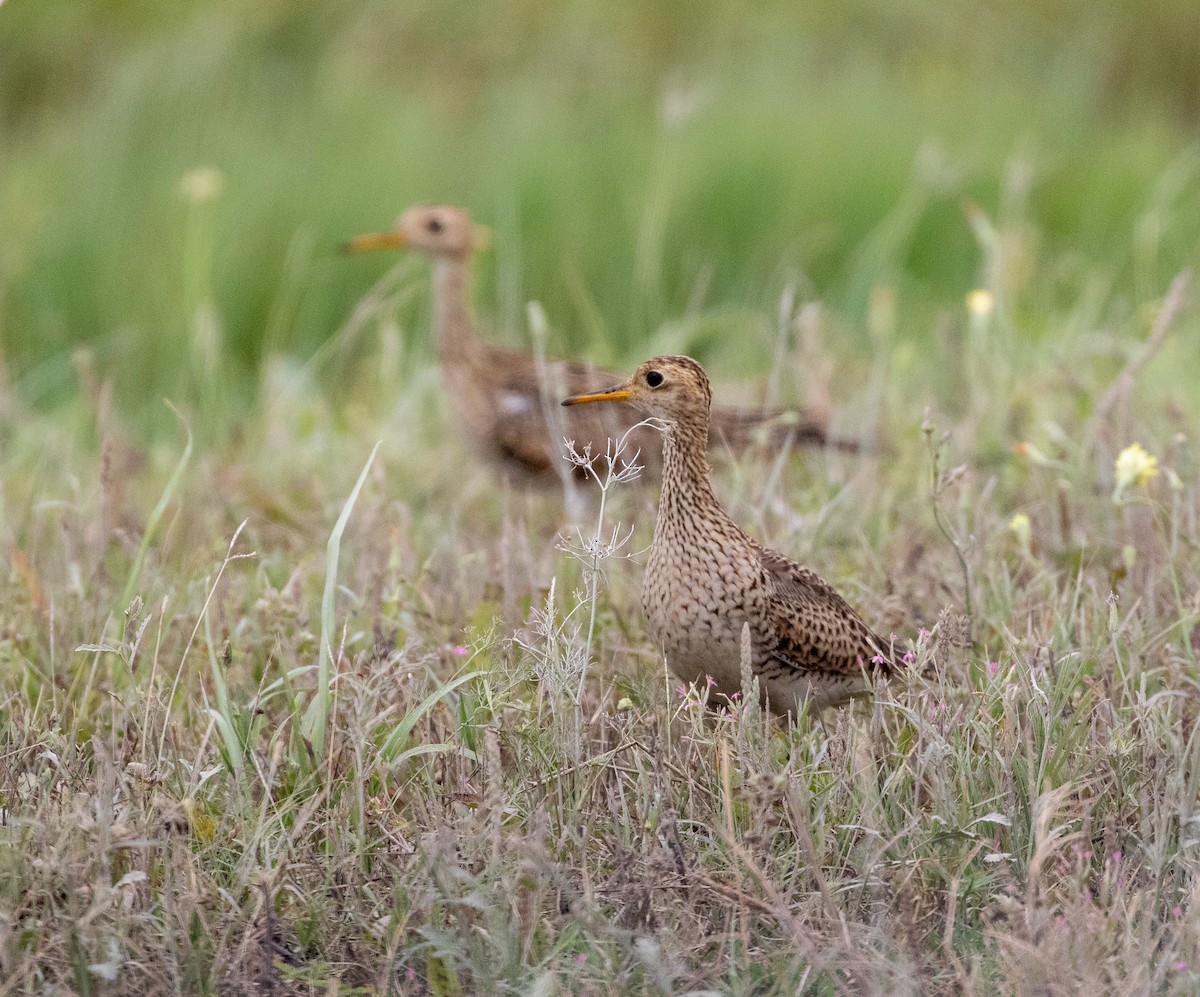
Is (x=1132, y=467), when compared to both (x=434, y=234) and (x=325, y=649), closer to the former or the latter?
(x=325, y=649)

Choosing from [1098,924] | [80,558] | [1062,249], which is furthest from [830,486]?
[1062,249]

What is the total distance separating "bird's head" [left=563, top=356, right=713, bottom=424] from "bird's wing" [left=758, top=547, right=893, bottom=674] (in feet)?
1.16

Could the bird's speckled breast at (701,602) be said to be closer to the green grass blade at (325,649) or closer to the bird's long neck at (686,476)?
the bird's long neck at (686,476)

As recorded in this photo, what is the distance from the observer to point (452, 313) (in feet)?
21.9

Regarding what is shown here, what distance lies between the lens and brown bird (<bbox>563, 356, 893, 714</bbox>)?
11.9 feet

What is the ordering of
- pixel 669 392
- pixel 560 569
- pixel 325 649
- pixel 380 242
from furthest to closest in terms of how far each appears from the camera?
pixel 380 242 → pixel 560 569 → pixel 669 392 → pixel 325 649

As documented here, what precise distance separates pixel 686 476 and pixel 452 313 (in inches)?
119

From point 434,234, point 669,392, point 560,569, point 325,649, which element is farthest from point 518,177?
point 325,649

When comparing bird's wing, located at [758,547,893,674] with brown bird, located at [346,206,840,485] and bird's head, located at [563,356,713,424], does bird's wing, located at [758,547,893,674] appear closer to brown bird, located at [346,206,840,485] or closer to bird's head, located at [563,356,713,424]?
bird's head, located at [563,356,713,424]

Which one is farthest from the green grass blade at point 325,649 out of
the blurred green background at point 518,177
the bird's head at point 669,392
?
the blurred green background at point 518,177

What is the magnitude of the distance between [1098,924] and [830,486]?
2.38m

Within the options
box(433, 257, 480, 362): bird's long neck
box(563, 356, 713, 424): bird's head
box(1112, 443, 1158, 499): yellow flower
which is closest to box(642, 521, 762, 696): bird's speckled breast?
box(563, 356, 713, 424): bird's head

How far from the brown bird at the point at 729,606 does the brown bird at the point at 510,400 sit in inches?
41.9

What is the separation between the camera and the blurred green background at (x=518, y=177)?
793cm
